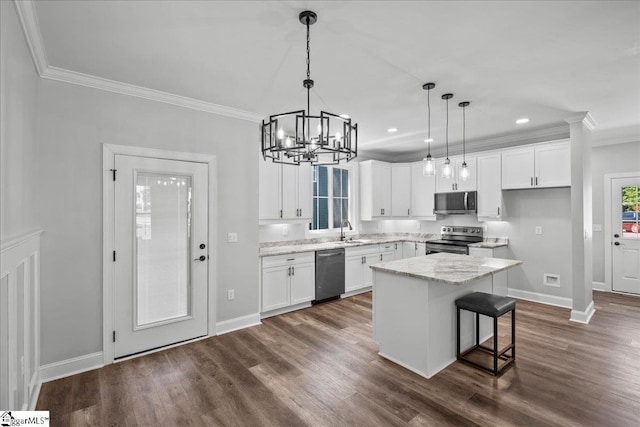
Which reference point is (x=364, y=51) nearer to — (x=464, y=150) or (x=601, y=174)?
(x=464, y=150)

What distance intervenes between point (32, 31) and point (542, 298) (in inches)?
262

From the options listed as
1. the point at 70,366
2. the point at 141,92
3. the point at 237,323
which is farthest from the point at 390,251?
the point at 70,366

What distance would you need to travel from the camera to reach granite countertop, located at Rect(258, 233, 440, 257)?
454 centimetres

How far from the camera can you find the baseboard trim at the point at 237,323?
12.0 feet

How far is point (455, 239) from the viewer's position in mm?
5707

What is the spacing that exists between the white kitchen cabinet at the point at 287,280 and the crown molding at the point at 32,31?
9.51 ft

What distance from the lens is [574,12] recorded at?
6.49 ft

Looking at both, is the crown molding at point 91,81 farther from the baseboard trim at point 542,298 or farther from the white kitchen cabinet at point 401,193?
the baseboard trim at point 542,298

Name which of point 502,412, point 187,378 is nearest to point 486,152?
point 502,412

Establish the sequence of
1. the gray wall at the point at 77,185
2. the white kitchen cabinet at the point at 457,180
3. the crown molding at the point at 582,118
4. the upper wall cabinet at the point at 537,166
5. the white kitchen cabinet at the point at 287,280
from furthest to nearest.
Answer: the white kitchen cabinet at the point at 457,180
the upper wall cabinet at the point at 537,166
the white kitchen cabinet at the point at 287,280
the crown molding at the point at 582,118
the gray wall at the point at 77,185

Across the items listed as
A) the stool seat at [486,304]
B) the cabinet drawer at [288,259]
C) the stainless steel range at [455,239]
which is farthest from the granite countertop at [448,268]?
the stainless steel range at [455,239]

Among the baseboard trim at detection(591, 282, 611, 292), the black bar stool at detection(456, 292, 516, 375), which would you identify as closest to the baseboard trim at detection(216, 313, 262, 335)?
the black bar stool at detection(456, 292, 516, 375)

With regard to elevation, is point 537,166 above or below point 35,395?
above

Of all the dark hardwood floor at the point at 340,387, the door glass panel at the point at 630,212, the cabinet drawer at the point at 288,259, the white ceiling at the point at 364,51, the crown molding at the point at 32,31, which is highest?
the white ceiling at the point at 364,51
